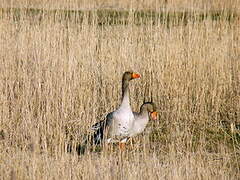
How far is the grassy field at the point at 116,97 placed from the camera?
5.14 m

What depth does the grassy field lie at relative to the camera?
16.9ft

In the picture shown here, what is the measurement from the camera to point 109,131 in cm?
588

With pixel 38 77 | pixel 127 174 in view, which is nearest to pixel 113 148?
pixel 127 174

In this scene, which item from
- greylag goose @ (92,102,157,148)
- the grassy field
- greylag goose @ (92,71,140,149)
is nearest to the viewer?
the grassy field

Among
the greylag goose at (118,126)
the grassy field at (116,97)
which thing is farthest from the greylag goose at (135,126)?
the grassy field at (116,97)

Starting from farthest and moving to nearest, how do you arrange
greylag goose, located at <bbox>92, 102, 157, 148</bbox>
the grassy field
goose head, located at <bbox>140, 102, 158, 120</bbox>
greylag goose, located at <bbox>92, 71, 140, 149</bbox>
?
1. goose head, located at <bbox>140, 102, 158, 120</bbox>
2. greylag goose, located at <bbox>92, 102, 157, 148</bbox>
3. greylag goose, located at <bbox>92, 71, 140, 149</bbox>
4. the grassy field

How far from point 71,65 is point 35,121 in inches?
59.1

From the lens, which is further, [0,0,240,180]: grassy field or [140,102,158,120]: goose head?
[140,102,158,120]: goose head

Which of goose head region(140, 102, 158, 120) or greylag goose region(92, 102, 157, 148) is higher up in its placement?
goose head region(140, 102, 158, 120)

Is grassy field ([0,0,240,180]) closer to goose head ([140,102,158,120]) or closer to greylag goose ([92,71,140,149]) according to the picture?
greylag goose ([92,71,140,149])

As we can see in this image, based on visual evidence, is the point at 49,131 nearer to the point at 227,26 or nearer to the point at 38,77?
the point at 38,77

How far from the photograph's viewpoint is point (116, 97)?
25.3ft

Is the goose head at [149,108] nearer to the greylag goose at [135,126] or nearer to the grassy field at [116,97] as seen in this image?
the greylag goose at [135,126]

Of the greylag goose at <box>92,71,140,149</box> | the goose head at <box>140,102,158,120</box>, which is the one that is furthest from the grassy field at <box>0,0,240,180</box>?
the goose head at <box>140,102,158,120</box>
